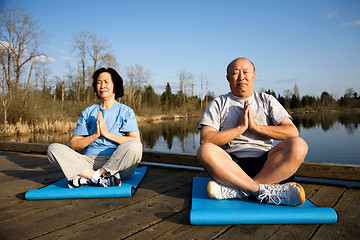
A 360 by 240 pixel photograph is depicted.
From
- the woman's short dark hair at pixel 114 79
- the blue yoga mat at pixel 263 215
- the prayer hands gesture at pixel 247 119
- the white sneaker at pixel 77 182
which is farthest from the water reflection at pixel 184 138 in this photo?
the blue yoga mat at pixel 263 215

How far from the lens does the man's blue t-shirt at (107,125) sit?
263 centimetres

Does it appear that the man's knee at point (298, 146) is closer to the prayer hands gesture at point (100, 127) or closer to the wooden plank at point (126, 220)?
the wooden plank at point (126, 220)

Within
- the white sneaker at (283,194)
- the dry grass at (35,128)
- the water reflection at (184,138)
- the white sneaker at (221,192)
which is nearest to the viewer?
the white sneaker at (283,194)

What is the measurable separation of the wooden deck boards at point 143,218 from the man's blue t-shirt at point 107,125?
1.86 feet

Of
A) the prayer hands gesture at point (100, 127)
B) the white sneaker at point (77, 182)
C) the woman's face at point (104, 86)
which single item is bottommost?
the white sneaker at point (77, 182)

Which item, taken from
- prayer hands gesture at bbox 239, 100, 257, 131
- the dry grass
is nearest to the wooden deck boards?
prayer hands gesture at bbox 239, 100, 257, 131

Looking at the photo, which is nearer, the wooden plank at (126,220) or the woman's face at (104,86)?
the wooden plank at (126,220)

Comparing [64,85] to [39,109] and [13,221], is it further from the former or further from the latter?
[13,221]

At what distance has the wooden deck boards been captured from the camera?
148cm

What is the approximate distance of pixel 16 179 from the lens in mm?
2984

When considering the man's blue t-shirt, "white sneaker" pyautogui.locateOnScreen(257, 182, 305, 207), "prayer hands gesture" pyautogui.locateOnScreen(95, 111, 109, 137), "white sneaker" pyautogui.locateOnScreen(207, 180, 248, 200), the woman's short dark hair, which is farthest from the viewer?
the woman's short dark hair

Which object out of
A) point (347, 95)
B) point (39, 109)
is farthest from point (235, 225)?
point (347, 95)

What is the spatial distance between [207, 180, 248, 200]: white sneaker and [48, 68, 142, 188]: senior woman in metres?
0.87

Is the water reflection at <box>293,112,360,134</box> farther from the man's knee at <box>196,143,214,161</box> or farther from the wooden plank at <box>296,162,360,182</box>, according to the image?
the man's knee at <box>196,143,214,161</box>
